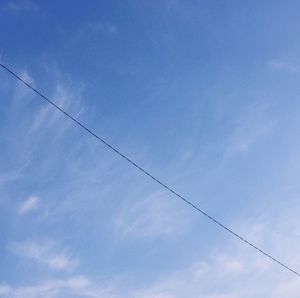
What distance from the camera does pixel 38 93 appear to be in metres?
9.48

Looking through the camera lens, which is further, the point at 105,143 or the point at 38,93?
the point at 105,143

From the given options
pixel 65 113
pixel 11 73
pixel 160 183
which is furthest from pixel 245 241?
pixel 11 73

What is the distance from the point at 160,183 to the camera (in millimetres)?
10578

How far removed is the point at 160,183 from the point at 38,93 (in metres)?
4.26

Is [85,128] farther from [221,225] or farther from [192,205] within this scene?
[221,225]

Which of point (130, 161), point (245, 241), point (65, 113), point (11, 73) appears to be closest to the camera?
point (11, 73)

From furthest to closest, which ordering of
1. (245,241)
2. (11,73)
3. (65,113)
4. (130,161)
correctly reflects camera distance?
(245,241) → (130,161) → (65,113) → (11,73)

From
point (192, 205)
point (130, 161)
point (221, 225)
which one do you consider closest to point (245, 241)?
point (221, 225)

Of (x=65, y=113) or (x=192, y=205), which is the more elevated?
(x=65, y=113)

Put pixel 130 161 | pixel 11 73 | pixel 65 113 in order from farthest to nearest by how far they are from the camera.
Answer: pixel 130 161
pixel 65 113
pixel 11 73

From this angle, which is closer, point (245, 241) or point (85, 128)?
point (85, 128)

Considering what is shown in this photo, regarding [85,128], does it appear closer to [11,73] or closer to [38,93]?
[38,93]

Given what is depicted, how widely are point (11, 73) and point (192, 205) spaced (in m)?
6.37

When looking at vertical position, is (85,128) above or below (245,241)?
above
